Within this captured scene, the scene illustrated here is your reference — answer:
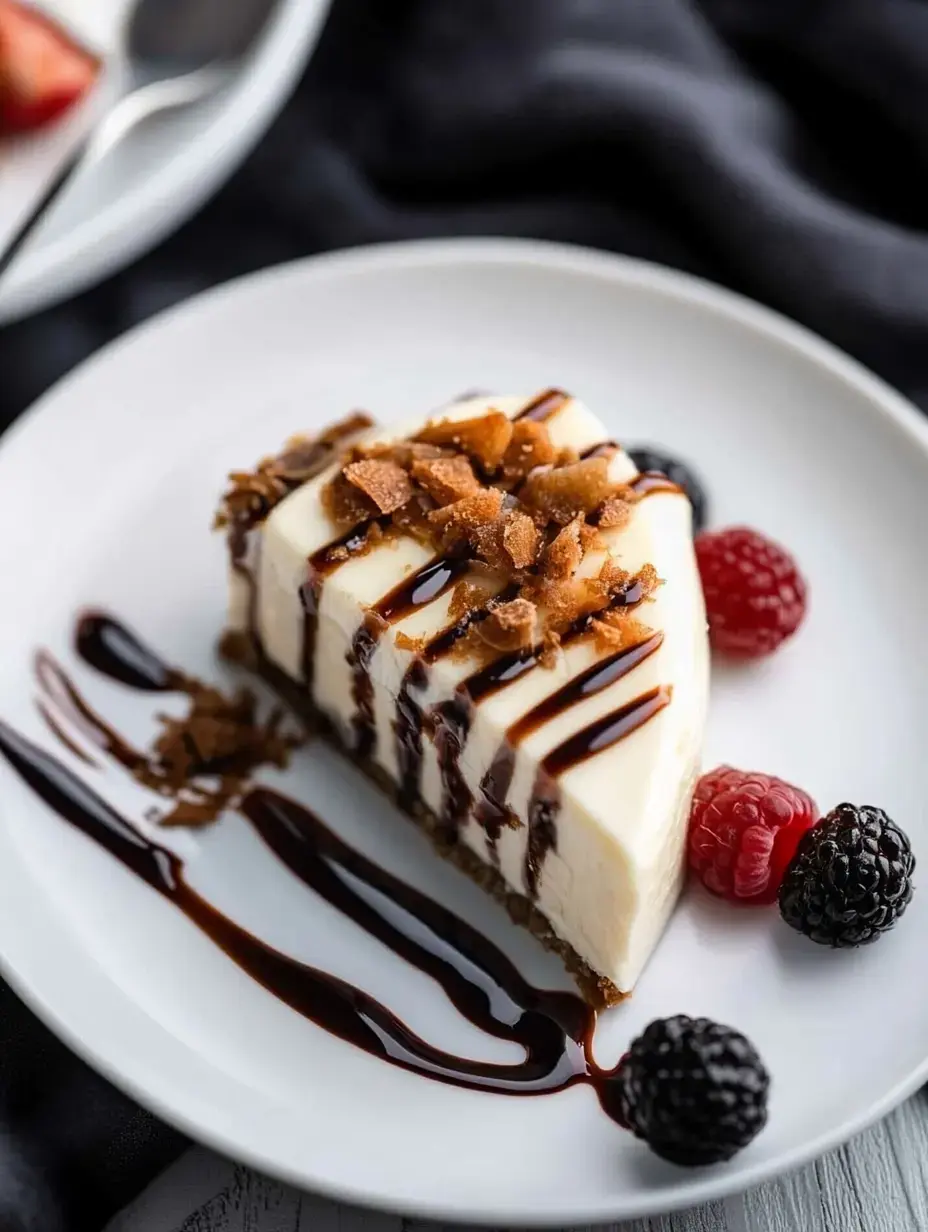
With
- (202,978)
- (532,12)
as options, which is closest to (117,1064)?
(202,978)

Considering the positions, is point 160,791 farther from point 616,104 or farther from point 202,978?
point 616,104

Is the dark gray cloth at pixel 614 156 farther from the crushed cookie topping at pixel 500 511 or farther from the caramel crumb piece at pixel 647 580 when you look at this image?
the caramel crumb piece at pixel 647 580

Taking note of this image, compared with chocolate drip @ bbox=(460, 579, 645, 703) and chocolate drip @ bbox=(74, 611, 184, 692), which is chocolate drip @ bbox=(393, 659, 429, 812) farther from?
chocolate drip @ bbox=(74, 611, 184, 692)

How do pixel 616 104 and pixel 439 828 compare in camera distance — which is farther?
pixel 616 104

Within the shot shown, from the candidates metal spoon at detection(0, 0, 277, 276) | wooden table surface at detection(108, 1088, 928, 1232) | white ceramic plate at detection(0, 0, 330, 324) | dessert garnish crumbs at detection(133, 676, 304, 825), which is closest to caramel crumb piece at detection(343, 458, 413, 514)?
dessert garnish crumbs at detection(133, 676, 304, 825)

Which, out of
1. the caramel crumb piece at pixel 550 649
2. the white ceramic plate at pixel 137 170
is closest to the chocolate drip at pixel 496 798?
the caramel crumb piece at pixel 550 649

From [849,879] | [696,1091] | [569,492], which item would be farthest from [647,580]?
[696,1091]
